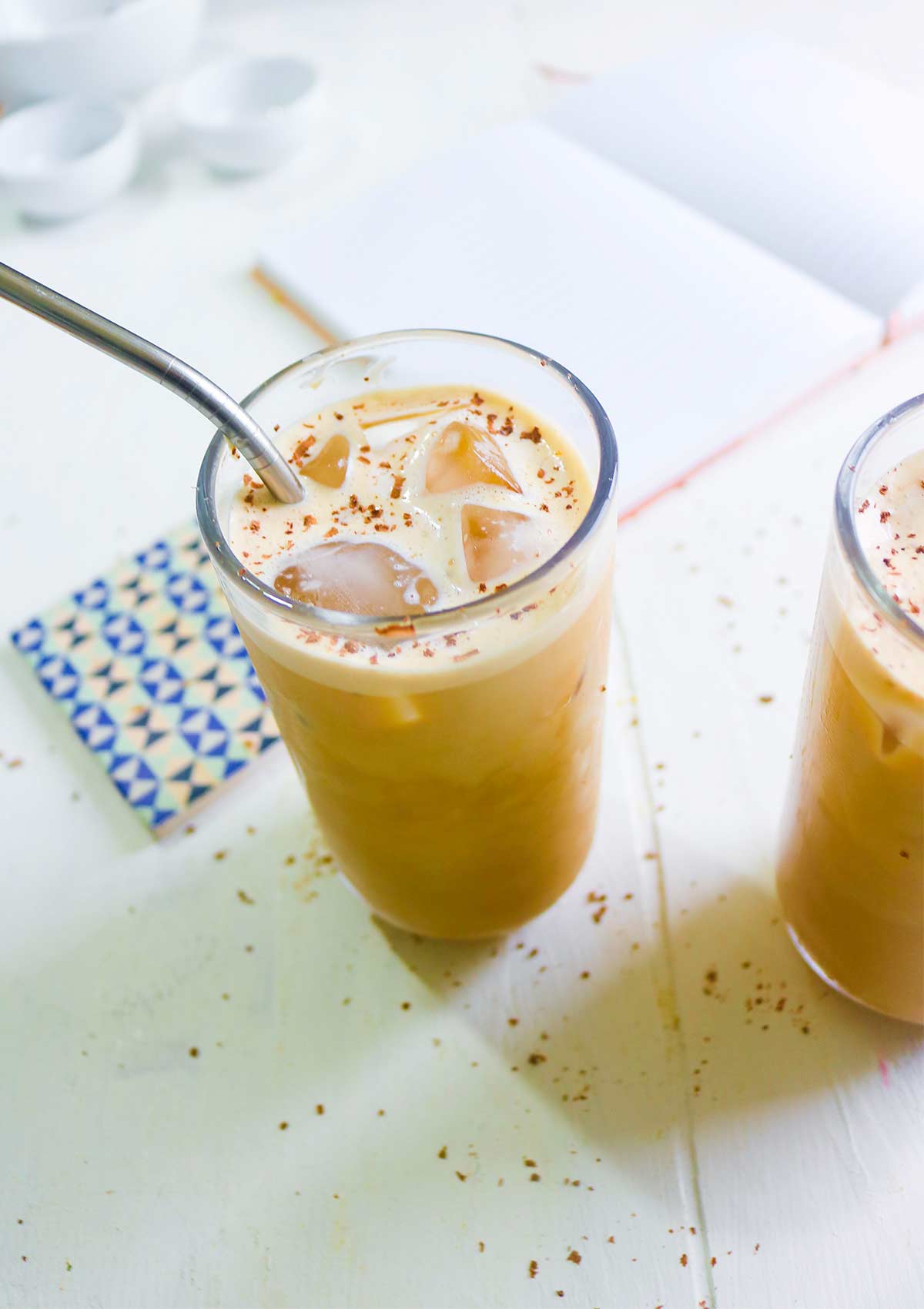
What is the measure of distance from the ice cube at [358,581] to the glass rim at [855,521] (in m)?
0.23

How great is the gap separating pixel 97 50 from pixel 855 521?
1487 millimetres

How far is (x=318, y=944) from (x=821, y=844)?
40cm

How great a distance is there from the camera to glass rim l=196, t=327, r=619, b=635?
56 centimetres

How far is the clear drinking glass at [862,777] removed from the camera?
56cm

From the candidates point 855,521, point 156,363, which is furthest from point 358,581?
point 855,521

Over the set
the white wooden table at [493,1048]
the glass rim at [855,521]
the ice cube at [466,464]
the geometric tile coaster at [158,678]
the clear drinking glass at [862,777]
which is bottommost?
the white wooden table at [493,1048]

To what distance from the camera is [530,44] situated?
72.1 inches

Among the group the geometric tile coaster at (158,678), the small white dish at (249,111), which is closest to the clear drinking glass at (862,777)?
the geometric tile coaster at (158,678)

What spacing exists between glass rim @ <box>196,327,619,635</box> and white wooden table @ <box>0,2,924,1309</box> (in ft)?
1.16

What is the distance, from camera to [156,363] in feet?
2.02

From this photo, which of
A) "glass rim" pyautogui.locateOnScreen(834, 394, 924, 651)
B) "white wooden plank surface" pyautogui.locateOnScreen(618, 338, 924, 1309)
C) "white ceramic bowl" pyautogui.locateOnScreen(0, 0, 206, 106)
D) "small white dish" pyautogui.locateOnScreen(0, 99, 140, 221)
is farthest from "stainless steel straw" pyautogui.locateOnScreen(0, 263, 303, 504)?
"white ceramic bowl" pyautogui.locateOnScreen(0, 0, 206, 106)

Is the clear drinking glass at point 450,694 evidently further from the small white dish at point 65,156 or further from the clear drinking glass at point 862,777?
the small white dish at point 65,156

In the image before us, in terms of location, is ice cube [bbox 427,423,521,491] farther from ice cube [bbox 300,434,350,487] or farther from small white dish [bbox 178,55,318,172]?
small white dish [bbox 178,55,318,172]

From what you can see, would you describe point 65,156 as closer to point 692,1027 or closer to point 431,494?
point 431,494
